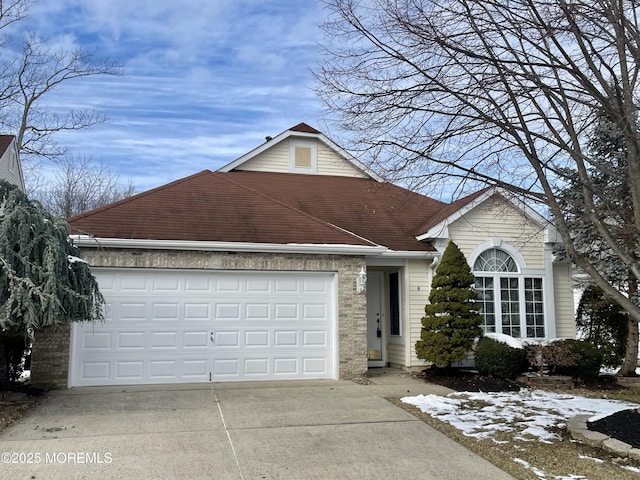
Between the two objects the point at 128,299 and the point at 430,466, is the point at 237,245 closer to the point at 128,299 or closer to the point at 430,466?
the point at 128,299

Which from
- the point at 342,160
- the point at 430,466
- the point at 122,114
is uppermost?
the point at 122,114

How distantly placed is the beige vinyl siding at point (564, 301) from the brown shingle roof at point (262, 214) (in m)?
3.68

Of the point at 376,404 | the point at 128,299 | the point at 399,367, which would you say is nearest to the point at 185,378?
the point at 128,299

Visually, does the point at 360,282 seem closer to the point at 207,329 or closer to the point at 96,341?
the point at 207,329

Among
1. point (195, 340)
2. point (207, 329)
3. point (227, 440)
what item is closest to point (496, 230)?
point (207, 329)

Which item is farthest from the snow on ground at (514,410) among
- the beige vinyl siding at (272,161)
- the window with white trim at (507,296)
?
the beige vinyl siding at (272,161)

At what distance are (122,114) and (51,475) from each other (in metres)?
20.8

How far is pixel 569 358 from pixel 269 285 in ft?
20.6

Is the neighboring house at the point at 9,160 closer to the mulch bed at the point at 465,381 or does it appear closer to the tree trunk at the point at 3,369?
the tree trunk at the point at 3,369

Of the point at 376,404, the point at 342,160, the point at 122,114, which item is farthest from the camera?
the point at 122,114

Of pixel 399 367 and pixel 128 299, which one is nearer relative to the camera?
pixel 128 299

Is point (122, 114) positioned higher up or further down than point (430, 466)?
higher up

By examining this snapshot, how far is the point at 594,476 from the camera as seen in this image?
222 inches

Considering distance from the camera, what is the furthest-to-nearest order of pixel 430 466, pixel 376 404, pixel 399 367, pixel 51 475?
pixel 399 367 → pixel 376 404 → pixel 430 466 → pixel 51 475
